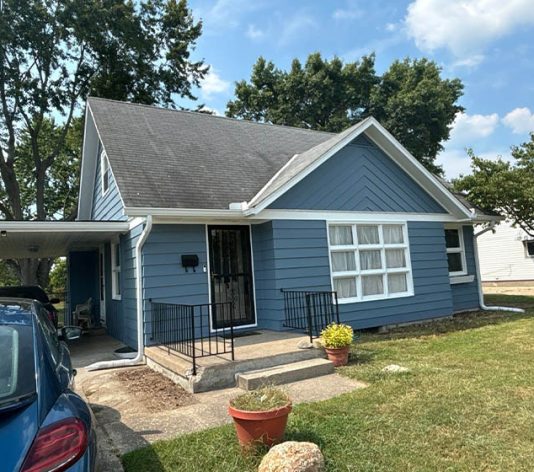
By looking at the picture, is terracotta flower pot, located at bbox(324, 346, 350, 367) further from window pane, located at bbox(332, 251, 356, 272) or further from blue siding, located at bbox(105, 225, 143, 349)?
blue siding, located at bbox(105, 225, 143, 349)

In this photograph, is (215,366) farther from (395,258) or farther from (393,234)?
(393,234)

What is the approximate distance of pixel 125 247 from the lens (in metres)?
8.61

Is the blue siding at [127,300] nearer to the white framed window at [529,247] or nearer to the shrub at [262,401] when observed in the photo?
the shrub at [262,401]

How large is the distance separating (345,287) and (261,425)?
19.0 ft

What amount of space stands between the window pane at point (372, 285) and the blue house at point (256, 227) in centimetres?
3

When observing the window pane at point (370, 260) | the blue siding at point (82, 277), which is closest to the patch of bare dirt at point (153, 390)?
the window pane at point (370, 260)

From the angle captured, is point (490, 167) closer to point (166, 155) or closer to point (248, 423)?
point (166, 155)

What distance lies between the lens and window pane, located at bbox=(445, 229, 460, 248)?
1178cm

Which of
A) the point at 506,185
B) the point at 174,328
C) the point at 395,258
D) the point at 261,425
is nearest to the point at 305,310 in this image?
the point at 174,328

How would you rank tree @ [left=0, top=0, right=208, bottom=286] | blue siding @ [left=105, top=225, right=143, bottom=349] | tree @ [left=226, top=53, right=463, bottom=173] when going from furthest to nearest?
tree @ [left=226, top=53, right=463, bottom=173] < tree @ [left=0, top=0, right=208, bottom=286] < blue siding @ [left=105, top=225, right=143, bottom=349]

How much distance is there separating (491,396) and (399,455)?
1.89m

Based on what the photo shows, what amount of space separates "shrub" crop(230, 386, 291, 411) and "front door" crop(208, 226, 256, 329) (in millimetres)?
4358

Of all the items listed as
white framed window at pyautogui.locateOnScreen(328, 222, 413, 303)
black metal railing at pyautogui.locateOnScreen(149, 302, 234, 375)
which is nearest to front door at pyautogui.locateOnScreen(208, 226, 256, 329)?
black metal railing at pyautogui.locateOnScreen(149, 302, 234, 375)

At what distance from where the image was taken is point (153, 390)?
5594 mm
